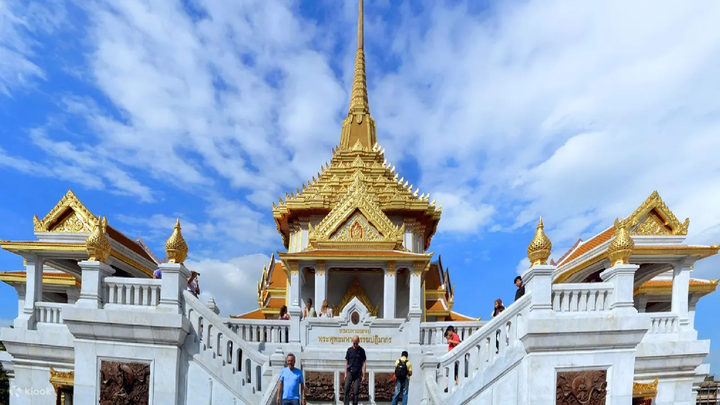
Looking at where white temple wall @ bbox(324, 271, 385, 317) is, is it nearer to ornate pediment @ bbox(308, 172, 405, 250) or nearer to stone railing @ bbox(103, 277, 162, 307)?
ornate pediment @ bbox(308, 172, 405, 250)

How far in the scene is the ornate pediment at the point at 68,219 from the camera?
16212mm

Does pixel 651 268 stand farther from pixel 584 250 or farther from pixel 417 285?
pixel 417 285

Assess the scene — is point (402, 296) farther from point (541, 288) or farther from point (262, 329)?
point (541, 288)

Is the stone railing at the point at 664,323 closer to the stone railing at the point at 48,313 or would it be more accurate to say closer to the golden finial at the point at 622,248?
the golden finial at the point at 622,248

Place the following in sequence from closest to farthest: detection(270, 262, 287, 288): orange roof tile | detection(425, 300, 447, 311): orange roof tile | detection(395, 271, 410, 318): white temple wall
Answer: detection(425, 300, 447, 311): orange roof tile
detection(395, 271, 410, 318): white temple wall
detection(270, 262, 287, 288): orange roof tile

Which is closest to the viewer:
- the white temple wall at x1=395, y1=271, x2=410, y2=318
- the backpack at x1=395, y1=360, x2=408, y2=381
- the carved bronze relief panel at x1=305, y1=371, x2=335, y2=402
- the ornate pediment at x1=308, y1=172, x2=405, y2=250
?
the backpack at x1=395, y1=360, x2=408, y2=381

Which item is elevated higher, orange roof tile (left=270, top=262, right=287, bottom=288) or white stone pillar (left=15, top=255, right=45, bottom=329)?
orange roof tile (left=270, top=262, right=287, bottom=288)

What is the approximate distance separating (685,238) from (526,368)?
854 centimetres

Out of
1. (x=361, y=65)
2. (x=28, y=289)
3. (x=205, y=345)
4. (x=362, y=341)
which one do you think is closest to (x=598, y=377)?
(x=362, y=341)

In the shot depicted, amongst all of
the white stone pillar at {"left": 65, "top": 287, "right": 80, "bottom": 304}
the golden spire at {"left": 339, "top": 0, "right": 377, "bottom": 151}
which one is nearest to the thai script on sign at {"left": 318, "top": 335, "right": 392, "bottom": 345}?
the white stone pillar at {"left": 65, "top": 287, "right": 80, "bottom": 304}

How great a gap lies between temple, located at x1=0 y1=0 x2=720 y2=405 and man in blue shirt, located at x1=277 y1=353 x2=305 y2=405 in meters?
0.63

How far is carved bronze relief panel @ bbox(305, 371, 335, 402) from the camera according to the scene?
41.1ft

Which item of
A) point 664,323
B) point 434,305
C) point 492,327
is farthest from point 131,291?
point 434,305

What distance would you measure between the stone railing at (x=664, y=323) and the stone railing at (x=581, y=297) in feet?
15.8
